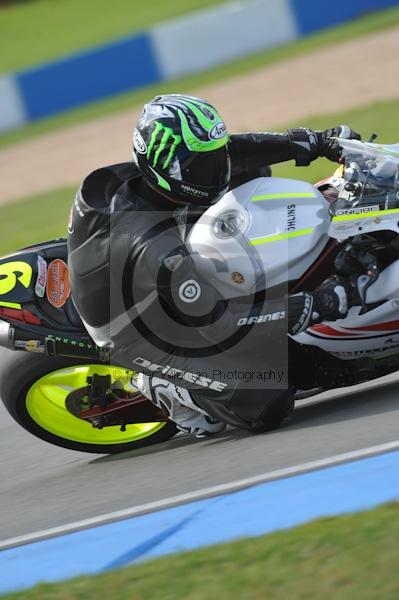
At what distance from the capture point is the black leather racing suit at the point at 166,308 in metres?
4.22

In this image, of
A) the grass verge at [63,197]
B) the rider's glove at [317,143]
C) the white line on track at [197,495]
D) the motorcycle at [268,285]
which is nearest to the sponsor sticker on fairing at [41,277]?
the motorcycle at [268,285]

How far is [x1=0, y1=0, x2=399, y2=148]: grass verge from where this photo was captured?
1966 cm

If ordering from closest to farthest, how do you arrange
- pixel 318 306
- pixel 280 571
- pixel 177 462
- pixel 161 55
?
1. pixel 280 571
2. pixel 318 306
3. pixel 177 462
4. pixel 161 55

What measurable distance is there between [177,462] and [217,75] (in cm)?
1643

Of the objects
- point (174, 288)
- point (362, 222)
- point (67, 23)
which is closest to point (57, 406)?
point (174, 288)

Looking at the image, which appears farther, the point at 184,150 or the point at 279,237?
the point at 279,237

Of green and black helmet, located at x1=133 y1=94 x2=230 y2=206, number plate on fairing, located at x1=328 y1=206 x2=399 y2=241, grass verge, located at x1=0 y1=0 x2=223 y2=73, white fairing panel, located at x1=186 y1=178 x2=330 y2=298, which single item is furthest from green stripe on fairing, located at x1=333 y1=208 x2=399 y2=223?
grass verge, located at x1=0 y1=0 x2=223 y2=73

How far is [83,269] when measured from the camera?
441 centimetres

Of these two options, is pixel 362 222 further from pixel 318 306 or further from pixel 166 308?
pixel 166 308

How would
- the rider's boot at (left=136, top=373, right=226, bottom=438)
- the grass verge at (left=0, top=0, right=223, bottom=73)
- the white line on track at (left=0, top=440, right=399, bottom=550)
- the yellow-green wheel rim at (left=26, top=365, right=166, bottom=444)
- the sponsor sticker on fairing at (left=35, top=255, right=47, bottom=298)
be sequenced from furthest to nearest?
the grass verge at (left=0, top=0, right=223, bottom=73), the yellow-green wheel rim at (left=26, top=365, right=166, bottom=444), the sponsor sticker on fairing at (left=35, top=255, right=47, bottom=298), the rider's boot at (left=136, top=373, right=226, bottom=438), the white line on track at (left=0, top=440, right=399, bottom=550)

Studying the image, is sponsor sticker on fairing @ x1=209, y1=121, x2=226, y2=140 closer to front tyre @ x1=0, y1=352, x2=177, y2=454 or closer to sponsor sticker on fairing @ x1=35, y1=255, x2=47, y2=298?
sponsor sticker on fairing @ x1=35, y1=255, x2=47, y2=298

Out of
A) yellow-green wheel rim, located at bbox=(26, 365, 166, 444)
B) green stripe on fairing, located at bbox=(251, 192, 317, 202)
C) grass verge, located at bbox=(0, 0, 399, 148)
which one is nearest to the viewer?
green stripe on fairing, located at bbox=(251, 192, 317, 202)

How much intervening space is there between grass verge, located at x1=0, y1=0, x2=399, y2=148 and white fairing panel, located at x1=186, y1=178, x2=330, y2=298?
47.7ft

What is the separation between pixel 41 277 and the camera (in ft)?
15.9
